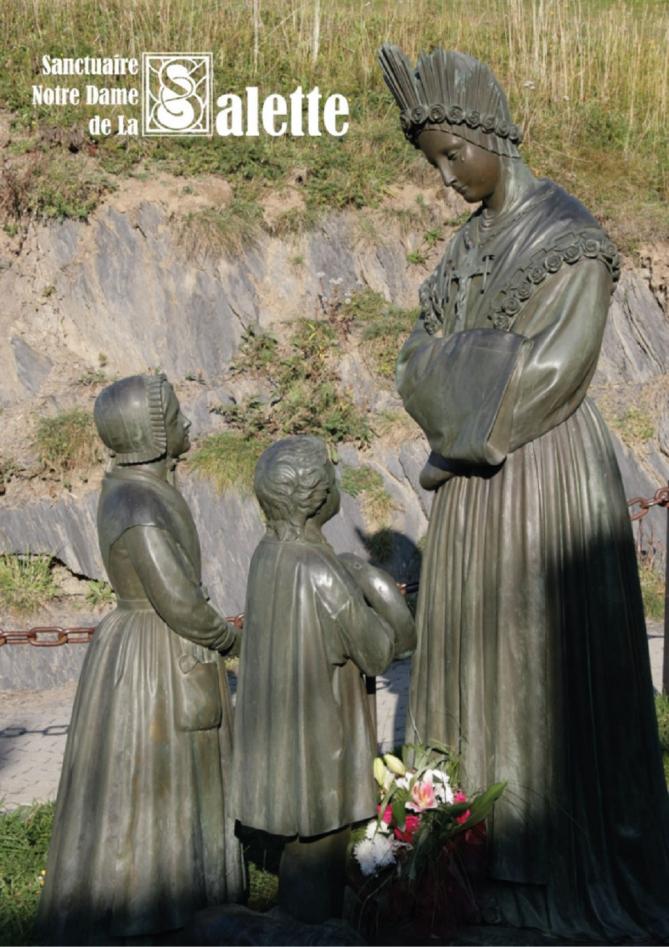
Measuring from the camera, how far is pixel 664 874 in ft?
9.88

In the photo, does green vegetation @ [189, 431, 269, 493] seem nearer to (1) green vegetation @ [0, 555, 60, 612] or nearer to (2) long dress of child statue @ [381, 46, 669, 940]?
(1) green vegetation @ [0, 555, 60, 612]

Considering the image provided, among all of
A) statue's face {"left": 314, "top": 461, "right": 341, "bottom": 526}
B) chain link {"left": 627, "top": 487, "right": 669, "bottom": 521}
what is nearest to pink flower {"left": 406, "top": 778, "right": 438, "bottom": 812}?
statue's face {"left": 314, "top": 461, "right": 341, "bottom": 526}

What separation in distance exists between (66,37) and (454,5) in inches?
225

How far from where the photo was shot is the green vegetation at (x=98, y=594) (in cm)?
910

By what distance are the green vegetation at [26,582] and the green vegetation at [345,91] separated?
4.29 meters

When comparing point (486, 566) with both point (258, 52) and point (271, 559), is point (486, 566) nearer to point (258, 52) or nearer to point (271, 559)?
point (271, 559)

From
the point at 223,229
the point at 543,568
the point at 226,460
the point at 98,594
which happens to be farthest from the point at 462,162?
the point at 223,229

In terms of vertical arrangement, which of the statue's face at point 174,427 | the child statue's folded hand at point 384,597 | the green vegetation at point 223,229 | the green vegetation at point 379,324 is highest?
the green vegetation at point 223,229

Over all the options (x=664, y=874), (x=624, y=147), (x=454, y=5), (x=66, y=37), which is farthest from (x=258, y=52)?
(x=664, y=874)

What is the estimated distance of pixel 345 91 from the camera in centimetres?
1341

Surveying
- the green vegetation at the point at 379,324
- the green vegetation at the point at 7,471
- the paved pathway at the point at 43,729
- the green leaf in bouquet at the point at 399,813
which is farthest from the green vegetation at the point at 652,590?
the green leaf in bouquet at the point at 399,813

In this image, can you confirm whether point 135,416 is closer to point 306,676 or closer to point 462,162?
point 306,676

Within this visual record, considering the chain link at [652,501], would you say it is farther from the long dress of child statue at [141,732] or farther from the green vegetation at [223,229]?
the green vegetation at [223,229]

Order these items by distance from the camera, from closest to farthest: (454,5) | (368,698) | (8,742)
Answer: (368,698)
(8,742)
(454,5)
